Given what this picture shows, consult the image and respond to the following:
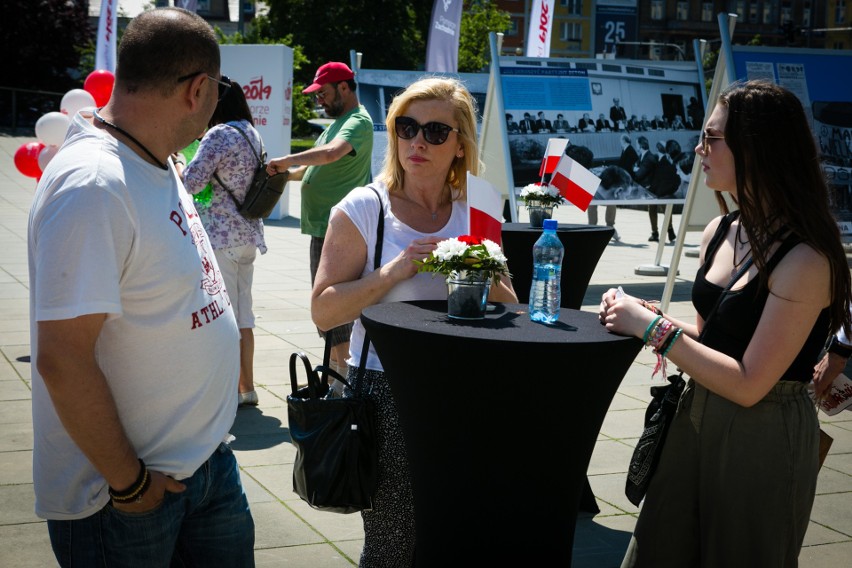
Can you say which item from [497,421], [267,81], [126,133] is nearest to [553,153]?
[497,421]

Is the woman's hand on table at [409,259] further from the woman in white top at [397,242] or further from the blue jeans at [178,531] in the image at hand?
the blue jeans at [178,531]

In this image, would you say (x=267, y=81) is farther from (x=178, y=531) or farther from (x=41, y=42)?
(x=41, y=42)

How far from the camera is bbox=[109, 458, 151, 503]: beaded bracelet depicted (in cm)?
209

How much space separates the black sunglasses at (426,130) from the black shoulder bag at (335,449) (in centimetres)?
85

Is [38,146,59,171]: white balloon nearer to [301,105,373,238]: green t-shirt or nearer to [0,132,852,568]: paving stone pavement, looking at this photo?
[0,132,852,568]: paving stone pavement

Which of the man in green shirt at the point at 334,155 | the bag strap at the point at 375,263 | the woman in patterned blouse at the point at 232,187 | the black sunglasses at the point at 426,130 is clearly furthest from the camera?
the man in green shirt at the point at 334,155

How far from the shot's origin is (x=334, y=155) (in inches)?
257

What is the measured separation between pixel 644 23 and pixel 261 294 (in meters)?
96.7

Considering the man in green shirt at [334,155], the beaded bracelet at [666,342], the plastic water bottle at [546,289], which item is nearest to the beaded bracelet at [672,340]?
the beaded bracelet at [666,342]

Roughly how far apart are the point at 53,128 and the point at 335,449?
17.9 ft

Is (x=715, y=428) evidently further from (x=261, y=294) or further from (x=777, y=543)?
(x=261, y=294)

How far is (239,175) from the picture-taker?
583 centimetres

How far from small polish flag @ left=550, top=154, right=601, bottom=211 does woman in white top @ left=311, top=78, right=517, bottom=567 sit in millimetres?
1836

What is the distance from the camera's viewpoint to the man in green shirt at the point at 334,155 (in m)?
6.62
